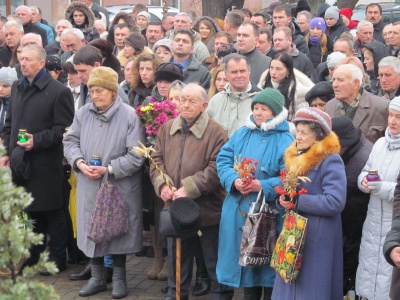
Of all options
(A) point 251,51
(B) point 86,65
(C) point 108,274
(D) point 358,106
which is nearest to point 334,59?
(A) point 251,51

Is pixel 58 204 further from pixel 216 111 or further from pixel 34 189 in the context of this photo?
pixel 216 111

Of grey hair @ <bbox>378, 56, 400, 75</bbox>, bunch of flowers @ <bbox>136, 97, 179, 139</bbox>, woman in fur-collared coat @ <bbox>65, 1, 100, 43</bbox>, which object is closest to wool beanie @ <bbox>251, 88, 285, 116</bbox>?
bunch of flowers @ <bbox>136, 97, 179, 139</bbox>

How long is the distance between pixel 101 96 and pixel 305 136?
88.7 inches

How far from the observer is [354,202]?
6555 mm

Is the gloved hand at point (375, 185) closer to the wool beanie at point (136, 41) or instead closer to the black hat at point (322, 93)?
the black hat at point (322, 93)

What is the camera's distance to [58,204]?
27.3 ft

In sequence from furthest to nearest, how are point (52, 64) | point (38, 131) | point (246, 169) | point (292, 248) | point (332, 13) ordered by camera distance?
point (332, 13) < point (52, 64) < point (38, 131) < point (246, 169) < point (292, 248)

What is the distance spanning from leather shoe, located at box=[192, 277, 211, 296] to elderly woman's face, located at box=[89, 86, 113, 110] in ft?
6.05

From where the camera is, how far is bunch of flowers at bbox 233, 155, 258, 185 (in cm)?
639

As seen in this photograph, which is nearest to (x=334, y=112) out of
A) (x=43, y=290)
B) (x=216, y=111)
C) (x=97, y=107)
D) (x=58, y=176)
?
(x=216, y=111)

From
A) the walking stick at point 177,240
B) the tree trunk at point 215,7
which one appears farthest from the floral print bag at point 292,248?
the tree trunk at point 215,7

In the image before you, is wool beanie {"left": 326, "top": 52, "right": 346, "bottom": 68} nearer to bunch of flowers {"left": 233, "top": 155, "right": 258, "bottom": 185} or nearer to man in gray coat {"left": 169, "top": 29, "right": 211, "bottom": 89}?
man in gray coat {"left": 169, "top": 29, "right": 211, "bottom": 89}

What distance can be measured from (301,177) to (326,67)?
153 inches

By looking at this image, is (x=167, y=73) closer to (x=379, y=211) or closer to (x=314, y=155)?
(x=314, y=155)
